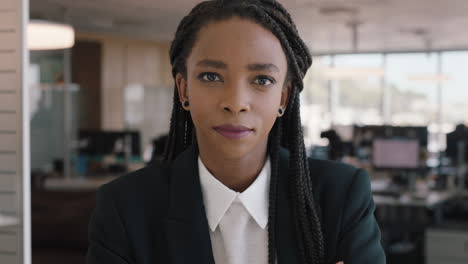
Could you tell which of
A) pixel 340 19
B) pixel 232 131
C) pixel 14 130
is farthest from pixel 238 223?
pixel 340 19

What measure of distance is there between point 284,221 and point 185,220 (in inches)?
6.7

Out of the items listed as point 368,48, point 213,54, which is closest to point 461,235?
point 213,54

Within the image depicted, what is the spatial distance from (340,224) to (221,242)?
0.21 meters

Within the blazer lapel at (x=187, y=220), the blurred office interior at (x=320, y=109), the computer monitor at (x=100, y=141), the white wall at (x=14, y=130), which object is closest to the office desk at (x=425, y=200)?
the blurred office interior at (x=320, y=109)

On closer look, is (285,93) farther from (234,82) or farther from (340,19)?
(340,19)

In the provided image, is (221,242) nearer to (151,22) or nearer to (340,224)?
(340,224)

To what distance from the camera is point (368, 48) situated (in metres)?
12.9

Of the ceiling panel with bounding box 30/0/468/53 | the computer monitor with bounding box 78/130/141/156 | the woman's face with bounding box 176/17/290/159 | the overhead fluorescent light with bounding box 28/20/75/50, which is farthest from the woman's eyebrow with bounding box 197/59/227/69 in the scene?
the computer monitor with bounding box 78/130/141/156

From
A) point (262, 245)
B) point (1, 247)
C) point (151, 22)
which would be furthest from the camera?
point (151, 22)

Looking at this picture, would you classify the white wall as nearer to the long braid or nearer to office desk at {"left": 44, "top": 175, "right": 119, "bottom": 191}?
the long braid

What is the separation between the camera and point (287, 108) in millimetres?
1176

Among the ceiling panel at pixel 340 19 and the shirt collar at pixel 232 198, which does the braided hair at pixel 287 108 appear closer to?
the shirt collar at pixel 232 198

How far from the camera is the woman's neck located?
1104 millimetres

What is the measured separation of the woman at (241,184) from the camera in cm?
103
